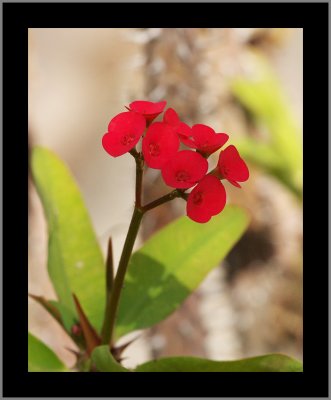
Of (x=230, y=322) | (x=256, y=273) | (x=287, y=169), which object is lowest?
(x=230, y=322)

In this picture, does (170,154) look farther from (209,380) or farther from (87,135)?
(87,135)

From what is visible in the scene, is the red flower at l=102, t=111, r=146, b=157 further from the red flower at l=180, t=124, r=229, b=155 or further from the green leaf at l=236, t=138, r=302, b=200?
the green leaf at l=236, t=138, r=302, b=200

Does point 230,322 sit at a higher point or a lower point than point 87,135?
lower

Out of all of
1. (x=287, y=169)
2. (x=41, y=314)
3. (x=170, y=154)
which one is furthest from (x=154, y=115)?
(x=287, y=169)

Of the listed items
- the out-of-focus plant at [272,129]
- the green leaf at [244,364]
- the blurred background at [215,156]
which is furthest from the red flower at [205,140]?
the out-of-focus plant at [272,129]

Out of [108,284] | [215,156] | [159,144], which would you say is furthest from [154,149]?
[215,156]

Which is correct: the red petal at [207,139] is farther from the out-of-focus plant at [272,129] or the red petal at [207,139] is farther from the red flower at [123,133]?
the out-of-focus plant at [272,129]
